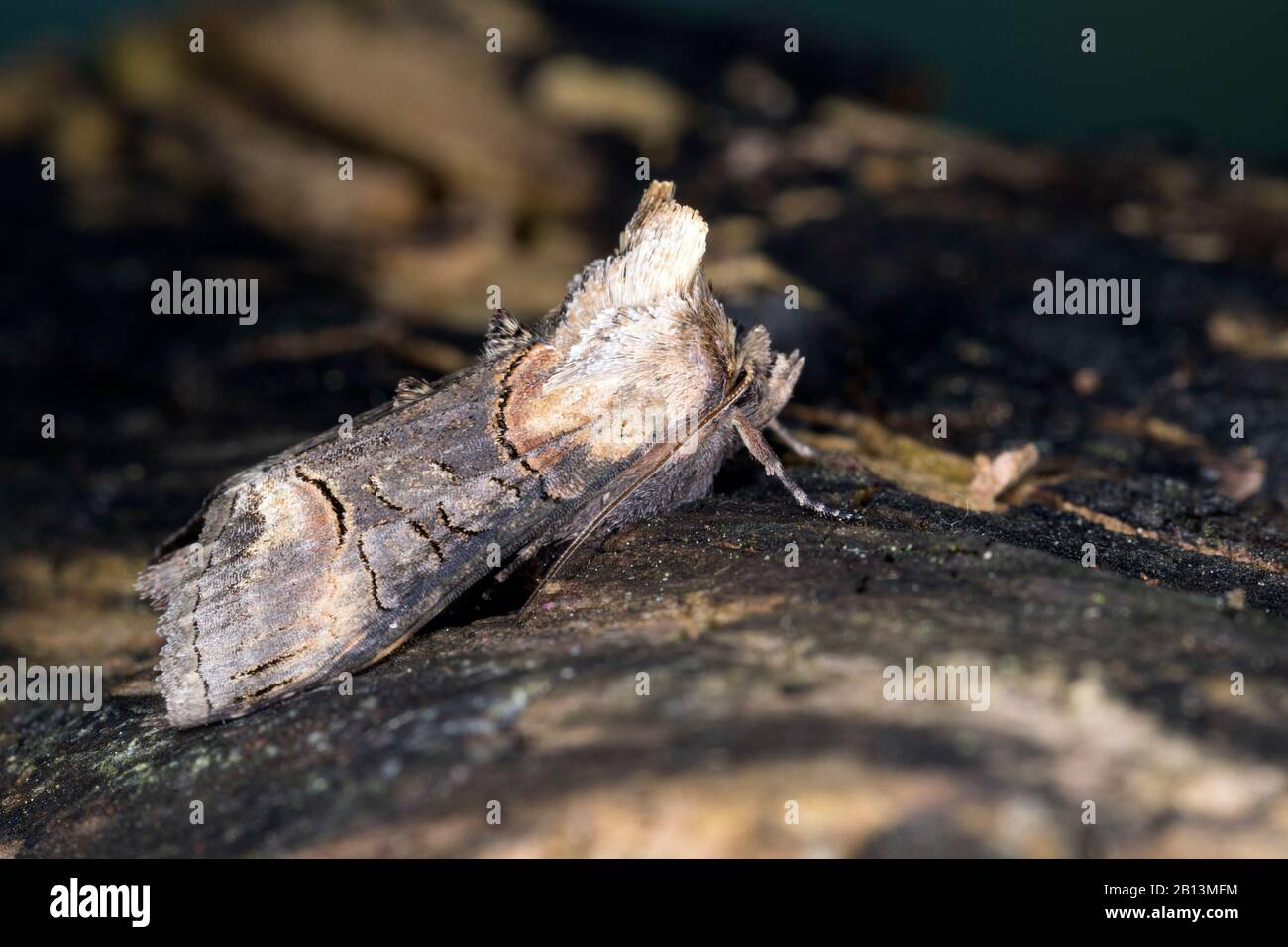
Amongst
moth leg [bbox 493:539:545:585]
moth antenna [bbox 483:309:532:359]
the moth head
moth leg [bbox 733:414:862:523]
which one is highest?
moth antenna [bbox 483:309:532:359]

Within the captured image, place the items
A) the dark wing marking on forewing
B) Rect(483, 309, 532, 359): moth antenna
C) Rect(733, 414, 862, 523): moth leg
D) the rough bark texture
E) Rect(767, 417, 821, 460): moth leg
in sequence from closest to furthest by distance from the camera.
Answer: the rough bark texture → the dark wing marking on forewing → Rect(733, 414, 862, 523): moth leg → Rect(483, 309, 532, 359): moth antenna → Rect(767, 417, 821, 460): moth leg

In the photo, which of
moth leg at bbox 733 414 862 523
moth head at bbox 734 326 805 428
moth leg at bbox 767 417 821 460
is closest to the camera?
moth leg at bbox 733 414 862 523

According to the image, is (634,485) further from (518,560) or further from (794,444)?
(794,444)

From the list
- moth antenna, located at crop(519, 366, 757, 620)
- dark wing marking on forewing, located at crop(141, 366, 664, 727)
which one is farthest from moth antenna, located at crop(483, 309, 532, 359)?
moth antenna, located at crop(519, 366, 757, 620)

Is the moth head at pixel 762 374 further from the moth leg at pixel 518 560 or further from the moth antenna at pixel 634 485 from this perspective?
the moth leg at pixel 518 560

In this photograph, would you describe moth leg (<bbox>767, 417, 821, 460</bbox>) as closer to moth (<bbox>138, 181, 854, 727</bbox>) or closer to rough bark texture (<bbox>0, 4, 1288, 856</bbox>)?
rough bark texture (<bbox>0, 4, 1288, 856</bbox>)
